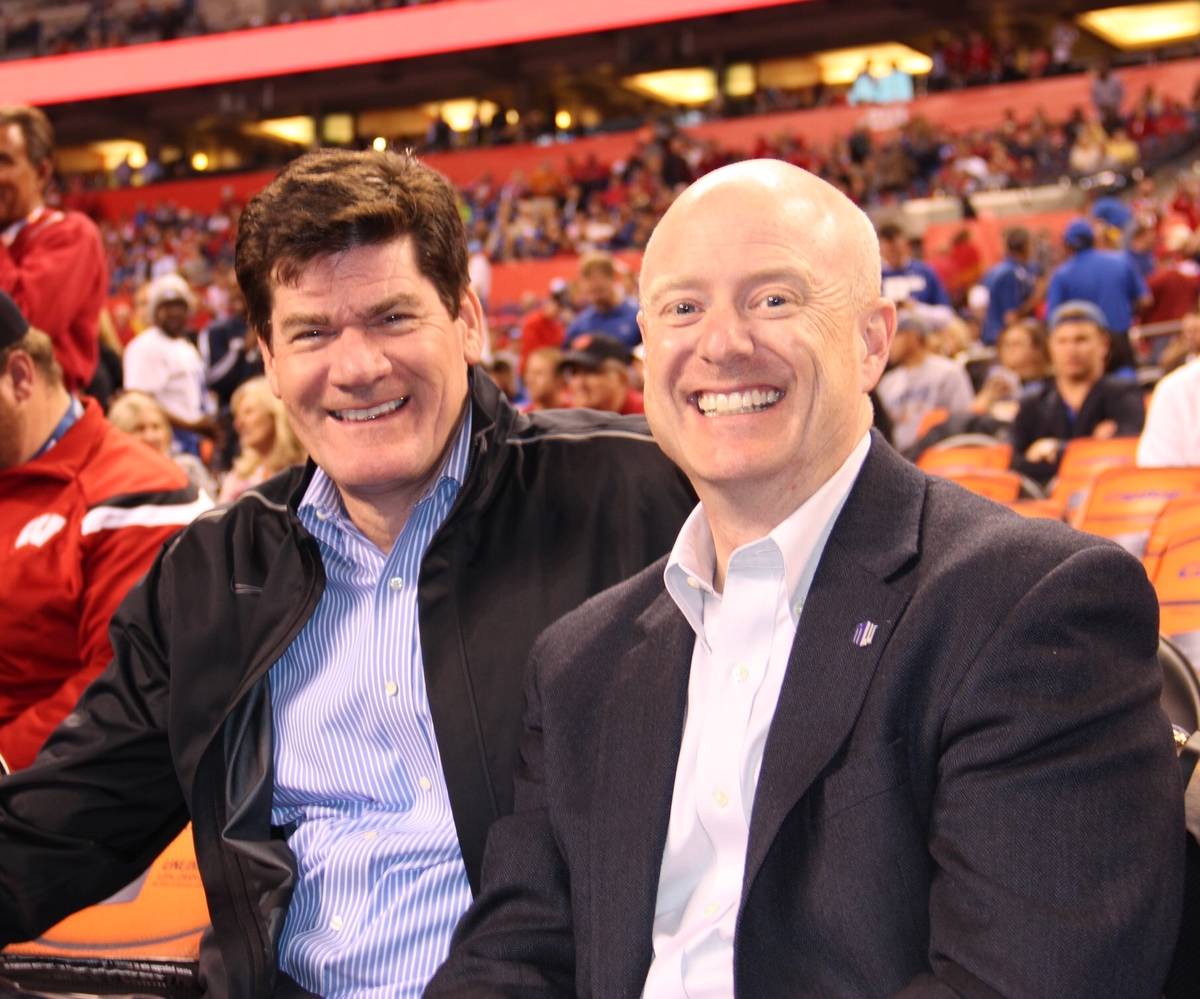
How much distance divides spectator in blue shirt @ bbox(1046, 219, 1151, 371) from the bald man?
723cm

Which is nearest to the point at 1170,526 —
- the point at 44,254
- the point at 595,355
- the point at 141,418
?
the point at 44,254

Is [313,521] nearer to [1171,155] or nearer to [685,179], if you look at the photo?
[1171,155]

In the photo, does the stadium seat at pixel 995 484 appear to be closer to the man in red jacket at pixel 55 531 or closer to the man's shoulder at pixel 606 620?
the man in red jacket at pixel 55 531

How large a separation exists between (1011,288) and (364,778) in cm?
910

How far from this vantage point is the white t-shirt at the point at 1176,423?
4234mm

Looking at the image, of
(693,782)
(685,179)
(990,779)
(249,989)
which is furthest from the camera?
(685,179)

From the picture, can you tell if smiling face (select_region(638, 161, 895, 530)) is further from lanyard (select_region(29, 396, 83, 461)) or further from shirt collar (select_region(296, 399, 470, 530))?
lanyard (select_region(29, 396, 83, 461))

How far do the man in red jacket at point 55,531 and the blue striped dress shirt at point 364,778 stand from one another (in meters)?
0.70

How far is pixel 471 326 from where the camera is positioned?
2.13m

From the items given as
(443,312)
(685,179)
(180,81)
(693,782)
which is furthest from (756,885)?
(180,81)

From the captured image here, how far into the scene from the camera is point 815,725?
55.8 inches

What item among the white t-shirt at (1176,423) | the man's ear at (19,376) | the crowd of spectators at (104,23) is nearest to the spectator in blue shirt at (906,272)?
the white t-shirt at (1176,423)

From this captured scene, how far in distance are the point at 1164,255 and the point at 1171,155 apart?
525cm

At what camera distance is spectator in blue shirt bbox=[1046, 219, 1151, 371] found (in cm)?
834
